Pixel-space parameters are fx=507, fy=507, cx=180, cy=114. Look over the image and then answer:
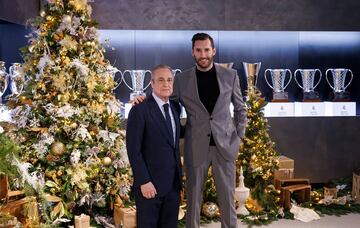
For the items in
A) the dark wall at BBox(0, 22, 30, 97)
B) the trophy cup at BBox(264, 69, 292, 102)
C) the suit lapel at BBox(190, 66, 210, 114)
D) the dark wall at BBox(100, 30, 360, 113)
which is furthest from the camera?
the dark wall at BBox(100, 30, 360, 113)

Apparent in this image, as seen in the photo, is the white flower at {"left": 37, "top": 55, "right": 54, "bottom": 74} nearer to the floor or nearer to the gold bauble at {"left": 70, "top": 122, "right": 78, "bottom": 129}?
the gold bauble at {"left": 70, "top": 122, "right": 78, "bottom": 129}

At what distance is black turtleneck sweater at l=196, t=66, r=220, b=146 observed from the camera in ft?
10.4

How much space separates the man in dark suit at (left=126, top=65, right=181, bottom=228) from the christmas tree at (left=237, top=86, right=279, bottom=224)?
1.78 m

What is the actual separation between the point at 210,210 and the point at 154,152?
1.65m

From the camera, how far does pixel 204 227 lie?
13.2 ft

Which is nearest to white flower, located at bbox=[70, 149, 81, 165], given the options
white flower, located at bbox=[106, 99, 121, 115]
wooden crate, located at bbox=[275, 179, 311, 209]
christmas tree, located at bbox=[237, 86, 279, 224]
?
white flower, located at bbox=[106, 99, 121, 115]

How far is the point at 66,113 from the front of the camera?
3773 millimetres

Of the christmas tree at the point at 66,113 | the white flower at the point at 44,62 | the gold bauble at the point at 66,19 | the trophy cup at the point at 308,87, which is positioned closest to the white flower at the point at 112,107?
the christmas tree at the point at 66,113

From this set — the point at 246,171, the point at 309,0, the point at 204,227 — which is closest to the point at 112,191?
the point at 204,227

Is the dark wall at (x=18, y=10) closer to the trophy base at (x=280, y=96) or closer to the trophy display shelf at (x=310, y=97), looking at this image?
the trophy base at (x=280, y=96)

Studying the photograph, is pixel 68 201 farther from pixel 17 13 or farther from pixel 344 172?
pixel 344 172

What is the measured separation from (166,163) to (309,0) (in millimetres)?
3397

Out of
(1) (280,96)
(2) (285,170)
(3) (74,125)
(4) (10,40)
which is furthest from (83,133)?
(1) (280,96)

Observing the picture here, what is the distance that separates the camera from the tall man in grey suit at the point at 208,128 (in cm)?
314
